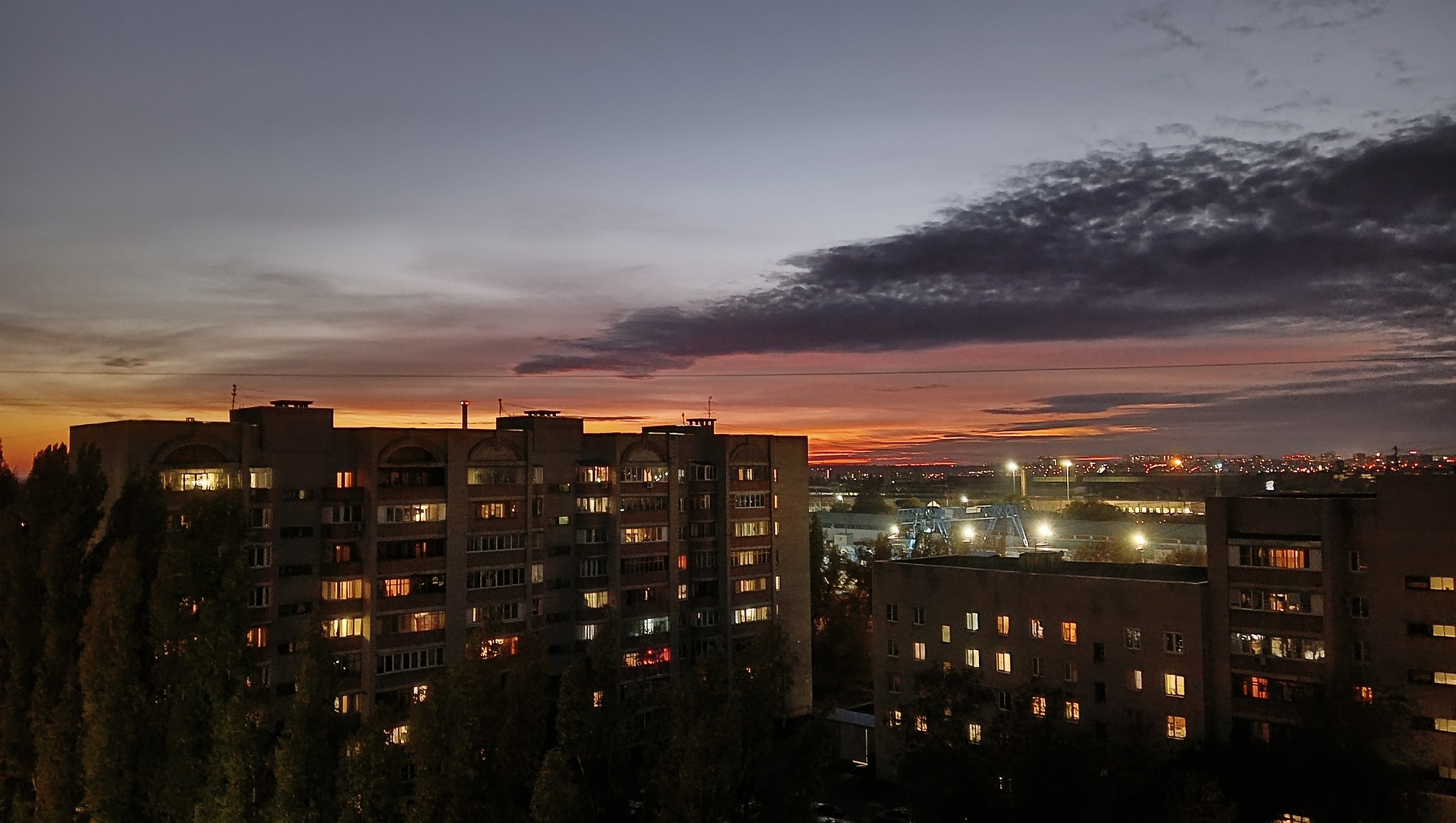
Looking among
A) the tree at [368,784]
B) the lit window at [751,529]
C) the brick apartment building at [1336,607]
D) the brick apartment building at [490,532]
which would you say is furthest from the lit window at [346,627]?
the brick apartment building at [1336,607]

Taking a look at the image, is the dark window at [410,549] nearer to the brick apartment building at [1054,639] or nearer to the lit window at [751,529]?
the lit window at [751,529]

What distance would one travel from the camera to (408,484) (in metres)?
50.4

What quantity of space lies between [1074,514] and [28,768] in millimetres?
134061

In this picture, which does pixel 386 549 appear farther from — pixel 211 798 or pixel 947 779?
pixel 947 779

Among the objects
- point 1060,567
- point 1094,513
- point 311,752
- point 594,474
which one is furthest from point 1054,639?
point 1094,513

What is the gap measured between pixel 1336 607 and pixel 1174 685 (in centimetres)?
662

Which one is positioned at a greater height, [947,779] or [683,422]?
[683,422]

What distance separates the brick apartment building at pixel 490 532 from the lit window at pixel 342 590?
94 millimetres

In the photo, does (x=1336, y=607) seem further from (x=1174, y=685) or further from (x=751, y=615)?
(x=751, y=615)

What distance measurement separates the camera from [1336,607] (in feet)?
123

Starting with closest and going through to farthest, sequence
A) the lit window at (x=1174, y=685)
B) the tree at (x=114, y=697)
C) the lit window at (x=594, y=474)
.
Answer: the tree at (x=114, y=697), the lit window at (x=1174, y=685), the lit window at (x=594, y=474)

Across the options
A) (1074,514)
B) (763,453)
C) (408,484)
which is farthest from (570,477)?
(1074,514)

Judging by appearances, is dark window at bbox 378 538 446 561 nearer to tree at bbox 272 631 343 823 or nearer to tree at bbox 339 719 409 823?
tree at bbox 272 631 343 823

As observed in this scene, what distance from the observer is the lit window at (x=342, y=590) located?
47219 mm
